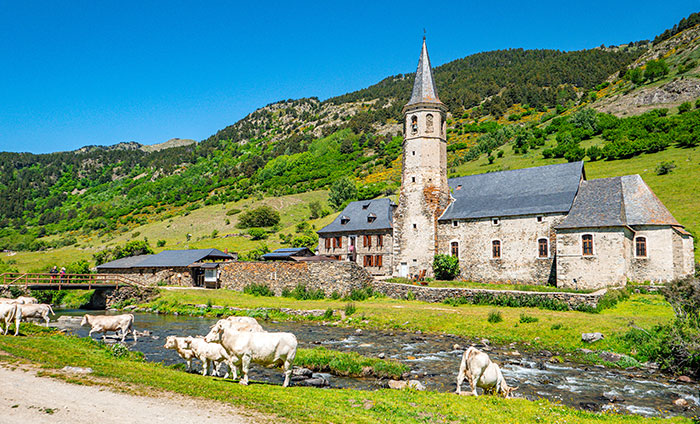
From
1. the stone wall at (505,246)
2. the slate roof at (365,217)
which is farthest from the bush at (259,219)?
the stone wall at (505,246)

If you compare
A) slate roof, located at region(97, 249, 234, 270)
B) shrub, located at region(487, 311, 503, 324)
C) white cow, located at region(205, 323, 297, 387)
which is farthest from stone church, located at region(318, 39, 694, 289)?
white cow, located at region(205, 323, 297, 387)

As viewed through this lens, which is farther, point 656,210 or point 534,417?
point 656,210

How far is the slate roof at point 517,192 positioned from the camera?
A: 37781 millimetres

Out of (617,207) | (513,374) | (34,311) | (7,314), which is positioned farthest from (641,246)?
(34,311)

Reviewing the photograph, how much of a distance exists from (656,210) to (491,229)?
41.8 feet

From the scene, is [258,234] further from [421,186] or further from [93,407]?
[93,407]

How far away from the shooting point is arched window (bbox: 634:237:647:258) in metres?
32.9

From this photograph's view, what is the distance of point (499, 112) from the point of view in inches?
5969

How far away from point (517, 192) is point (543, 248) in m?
6.48

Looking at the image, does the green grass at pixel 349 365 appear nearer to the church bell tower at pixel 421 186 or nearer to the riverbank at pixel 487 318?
the riverbank at pixel 487 318

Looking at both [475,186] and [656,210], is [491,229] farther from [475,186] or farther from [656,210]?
[656,210]

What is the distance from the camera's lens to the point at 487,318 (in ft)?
81.0

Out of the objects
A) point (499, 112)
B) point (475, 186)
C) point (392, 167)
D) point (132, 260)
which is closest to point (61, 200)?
point (392, 167)

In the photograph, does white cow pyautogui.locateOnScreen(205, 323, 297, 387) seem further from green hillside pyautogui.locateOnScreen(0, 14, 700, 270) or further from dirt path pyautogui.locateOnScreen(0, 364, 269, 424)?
green hillside pyautogui.locateOnScreen(0, 14, 700, 270)
